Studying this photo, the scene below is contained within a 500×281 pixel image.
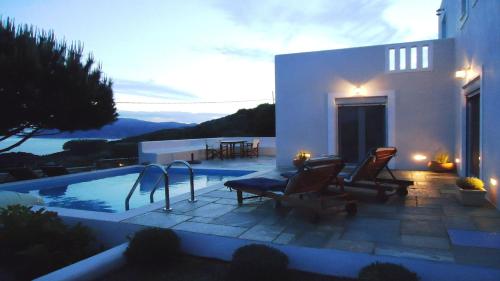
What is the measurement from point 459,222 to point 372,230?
3.86ft

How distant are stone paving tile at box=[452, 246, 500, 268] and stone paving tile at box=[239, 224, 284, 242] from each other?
1.79 metres

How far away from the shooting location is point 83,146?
633 inches

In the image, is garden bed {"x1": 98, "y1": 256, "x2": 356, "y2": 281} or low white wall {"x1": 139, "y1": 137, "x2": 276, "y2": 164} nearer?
garden bed {"x1": 98, "y1": 256, "x2": 356, "y2": 281}

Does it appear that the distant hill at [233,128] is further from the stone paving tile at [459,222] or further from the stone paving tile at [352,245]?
the stone paving tile at [352,245]

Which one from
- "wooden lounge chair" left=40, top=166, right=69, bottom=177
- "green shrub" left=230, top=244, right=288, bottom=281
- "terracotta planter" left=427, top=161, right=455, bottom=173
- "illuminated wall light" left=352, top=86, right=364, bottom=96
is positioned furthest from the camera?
"wooden lounge chair" left=40, top=166, right=69, bottom=177

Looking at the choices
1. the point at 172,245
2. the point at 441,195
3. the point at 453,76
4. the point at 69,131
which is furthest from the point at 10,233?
the point at 453,76

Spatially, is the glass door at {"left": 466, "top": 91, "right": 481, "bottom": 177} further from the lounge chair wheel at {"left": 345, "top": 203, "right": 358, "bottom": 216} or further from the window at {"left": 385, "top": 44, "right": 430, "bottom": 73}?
the lounge chair wheel at {"left": 345, "top": 203, "right": 358, "bottom": 216}

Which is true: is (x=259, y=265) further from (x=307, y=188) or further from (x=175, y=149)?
(x=175, y=149)

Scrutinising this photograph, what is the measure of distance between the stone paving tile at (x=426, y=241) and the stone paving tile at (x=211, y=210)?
243 centimetres

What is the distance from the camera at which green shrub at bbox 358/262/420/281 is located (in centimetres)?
274

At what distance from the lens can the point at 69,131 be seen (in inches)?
457

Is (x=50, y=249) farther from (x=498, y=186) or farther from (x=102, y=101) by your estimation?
(x=102, y=101)

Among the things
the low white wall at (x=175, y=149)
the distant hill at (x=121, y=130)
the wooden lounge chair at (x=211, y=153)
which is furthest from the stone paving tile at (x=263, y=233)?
the wooden lounge chair at (x=211, y=153)

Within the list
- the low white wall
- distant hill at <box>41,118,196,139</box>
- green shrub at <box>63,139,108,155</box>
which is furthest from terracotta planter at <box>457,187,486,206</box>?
green shrub at <box>63,139,108,155</box>
